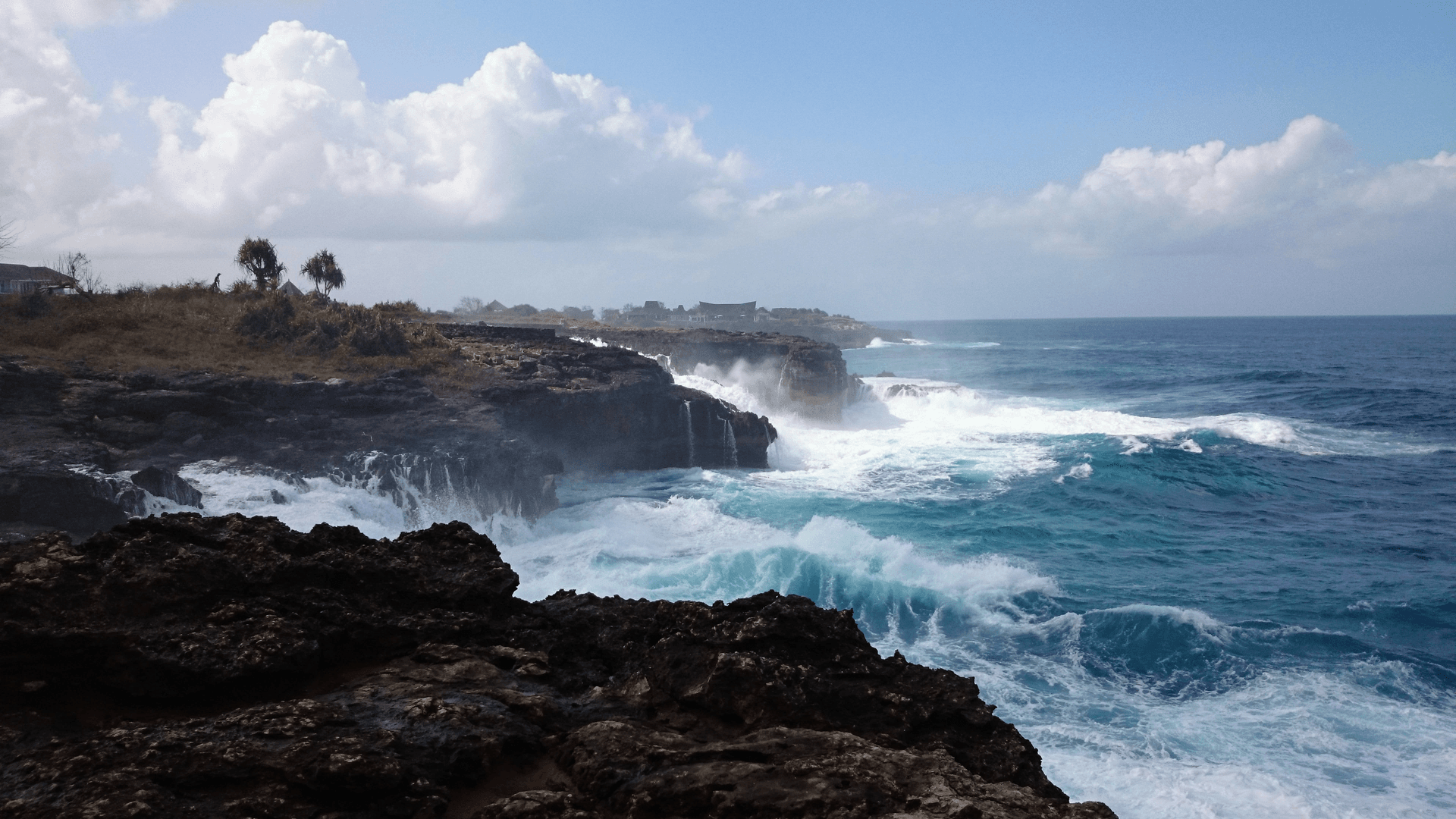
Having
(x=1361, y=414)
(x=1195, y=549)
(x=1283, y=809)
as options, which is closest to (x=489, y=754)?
(x=1283, y=809)

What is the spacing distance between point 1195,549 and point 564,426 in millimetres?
18631

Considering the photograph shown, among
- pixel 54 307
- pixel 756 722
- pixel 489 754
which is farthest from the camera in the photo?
pixel 54 307

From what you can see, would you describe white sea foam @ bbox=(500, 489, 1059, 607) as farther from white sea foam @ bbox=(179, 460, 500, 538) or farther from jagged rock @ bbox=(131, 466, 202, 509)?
jagged rock @ bbox=(131, 466, 202, 509)

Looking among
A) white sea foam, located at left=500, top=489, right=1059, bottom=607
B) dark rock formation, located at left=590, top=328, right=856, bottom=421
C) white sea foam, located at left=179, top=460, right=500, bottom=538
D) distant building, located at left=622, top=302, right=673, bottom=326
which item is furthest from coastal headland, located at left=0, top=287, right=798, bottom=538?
distant building, located at left=622, top=302, right=673, bottom=326

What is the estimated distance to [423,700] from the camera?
15.1ft

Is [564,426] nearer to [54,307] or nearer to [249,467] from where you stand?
[249,467]

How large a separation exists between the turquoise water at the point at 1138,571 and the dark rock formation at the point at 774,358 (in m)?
2.37

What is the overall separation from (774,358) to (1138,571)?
29.2m

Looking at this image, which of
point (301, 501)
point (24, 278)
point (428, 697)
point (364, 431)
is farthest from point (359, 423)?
point (24, 278)

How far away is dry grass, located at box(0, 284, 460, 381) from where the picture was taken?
68.9 feet

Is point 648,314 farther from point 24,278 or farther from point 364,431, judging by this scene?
point 364,431

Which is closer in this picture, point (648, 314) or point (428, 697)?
point (428, 697)

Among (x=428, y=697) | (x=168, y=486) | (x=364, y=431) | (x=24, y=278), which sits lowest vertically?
(x=168, y=486)

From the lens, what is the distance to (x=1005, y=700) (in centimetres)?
1288
